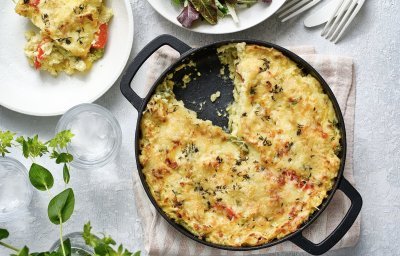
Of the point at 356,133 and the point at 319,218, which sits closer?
the point at 319,218

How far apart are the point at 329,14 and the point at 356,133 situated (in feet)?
2.04

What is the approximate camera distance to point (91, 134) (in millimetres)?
3154

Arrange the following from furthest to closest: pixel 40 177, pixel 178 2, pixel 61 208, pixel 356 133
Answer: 1. pixel 356 133
2. pixel 178 2
3. pixel 40 177
4. pixel 61 208

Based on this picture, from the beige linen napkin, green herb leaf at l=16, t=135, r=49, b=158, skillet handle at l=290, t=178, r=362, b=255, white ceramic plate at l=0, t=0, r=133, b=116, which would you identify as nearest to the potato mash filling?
white ceramic plate at l=0, t=0, r=133, b=116

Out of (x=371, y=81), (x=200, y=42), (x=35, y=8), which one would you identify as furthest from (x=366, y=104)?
(x=35, y=8)

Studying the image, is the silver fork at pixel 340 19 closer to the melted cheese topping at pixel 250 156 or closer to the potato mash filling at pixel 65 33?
the melted cheese topping at pixel 250 156

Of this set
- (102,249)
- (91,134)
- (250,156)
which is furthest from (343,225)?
(91,134)

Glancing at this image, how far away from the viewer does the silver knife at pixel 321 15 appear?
318 cm

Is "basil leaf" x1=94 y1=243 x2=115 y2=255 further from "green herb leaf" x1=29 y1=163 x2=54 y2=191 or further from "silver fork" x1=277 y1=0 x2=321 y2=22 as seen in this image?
"silver fork" x1=277 y1=0 x2=321 y2=22

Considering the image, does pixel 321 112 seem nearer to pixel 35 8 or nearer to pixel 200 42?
pixel 200 42

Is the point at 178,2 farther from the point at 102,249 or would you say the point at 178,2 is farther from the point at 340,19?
the point at 102,249

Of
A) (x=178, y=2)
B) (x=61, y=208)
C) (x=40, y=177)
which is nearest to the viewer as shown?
(x=61, y=208)

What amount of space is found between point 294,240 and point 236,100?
739 millimetres

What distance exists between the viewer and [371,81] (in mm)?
3279
